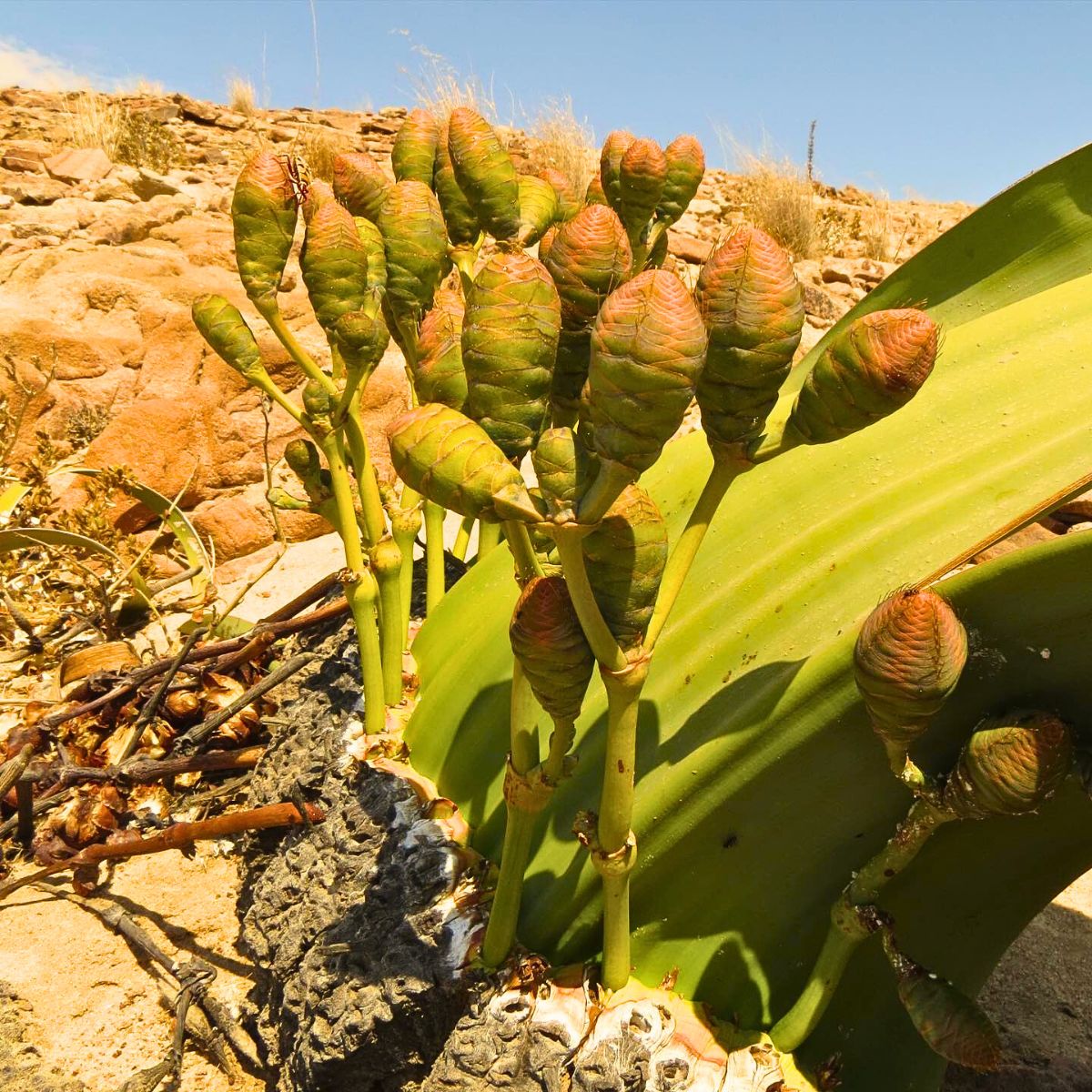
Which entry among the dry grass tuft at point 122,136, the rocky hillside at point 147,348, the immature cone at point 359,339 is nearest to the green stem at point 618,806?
the immature cone at point 359,339

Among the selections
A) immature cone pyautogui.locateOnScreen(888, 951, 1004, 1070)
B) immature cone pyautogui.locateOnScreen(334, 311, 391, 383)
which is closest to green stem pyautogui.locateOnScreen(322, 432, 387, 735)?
immature cone pyautogui.locateOnScreen(334, 311, 391, 383)

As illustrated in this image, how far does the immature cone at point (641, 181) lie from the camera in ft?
2.82

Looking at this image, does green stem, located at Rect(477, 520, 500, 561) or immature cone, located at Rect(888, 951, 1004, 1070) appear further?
green stem, located at Rect(477, 520, 500, 561)

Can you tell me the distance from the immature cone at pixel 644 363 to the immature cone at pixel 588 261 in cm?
13

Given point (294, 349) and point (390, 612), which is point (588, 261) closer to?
point (294, 349)

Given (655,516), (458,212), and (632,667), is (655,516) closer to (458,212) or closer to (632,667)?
(632,667)

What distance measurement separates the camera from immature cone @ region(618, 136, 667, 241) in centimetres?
86

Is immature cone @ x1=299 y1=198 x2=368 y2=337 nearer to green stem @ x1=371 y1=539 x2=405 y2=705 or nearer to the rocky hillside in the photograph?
green stem @ x1=371 y1=539 x2=405 y2=705

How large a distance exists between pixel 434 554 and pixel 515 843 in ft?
1.83

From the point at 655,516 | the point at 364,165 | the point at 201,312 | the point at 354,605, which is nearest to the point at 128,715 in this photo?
the point at 354,605

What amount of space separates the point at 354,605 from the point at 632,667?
48 cm

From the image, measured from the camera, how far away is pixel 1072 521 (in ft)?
4.91

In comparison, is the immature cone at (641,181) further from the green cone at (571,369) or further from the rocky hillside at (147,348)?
the rocky hillside at (147,348)

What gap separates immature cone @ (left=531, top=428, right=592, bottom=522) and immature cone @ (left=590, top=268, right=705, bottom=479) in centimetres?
4
